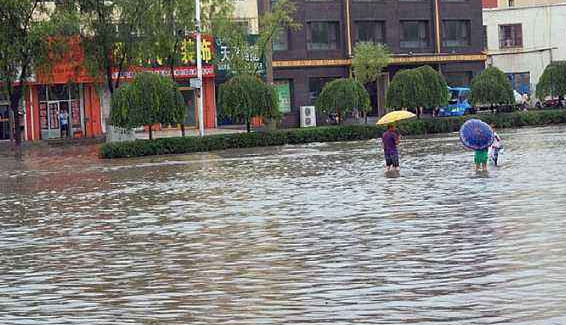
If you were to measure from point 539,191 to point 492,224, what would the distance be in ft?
16.1

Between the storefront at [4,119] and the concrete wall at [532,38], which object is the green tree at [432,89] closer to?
the storefront at [4,119]

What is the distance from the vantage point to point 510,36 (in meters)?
85.0

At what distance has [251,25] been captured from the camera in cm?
6912

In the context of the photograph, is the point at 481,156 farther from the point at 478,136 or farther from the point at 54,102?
the point at 54,102

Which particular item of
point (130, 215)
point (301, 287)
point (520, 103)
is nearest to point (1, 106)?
point (520, 103)

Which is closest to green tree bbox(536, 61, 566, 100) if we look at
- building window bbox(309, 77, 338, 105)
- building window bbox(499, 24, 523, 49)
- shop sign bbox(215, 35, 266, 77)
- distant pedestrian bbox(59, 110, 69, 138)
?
building window bbox(309, 77, 338, 105)

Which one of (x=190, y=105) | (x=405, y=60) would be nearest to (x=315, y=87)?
(x=405, y=60)

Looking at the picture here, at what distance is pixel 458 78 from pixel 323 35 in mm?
10690

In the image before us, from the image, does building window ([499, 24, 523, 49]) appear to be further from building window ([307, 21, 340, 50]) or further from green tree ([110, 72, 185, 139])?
green tree ([110, 72, 185, 139])

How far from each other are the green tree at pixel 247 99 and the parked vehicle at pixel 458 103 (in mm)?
22603

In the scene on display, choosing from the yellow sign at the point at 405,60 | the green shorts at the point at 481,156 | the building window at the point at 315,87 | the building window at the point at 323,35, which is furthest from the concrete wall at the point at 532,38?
the green shorts at the point at 481,156

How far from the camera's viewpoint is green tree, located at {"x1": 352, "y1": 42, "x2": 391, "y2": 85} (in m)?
68.6

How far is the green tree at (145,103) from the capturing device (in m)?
46.8

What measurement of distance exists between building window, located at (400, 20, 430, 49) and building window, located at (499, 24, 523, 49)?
10.9 meters
